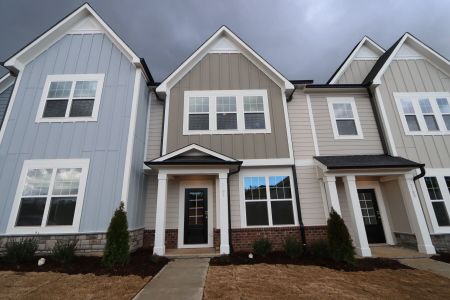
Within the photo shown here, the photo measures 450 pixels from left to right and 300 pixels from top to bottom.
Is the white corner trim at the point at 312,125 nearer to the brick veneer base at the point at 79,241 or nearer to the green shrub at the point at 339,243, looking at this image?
the green shrub at the point at 339,243

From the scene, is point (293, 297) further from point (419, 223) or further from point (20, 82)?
point (20, 82)

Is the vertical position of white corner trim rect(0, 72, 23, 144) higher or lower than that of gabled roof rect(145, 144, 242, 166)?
higher

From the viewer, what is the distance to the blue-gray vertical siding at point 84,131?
290 inches

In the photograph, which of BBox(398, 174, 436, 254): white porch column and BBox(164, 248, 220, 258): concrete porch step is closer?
BBox(164, 248, 220, 258): concrete porch step

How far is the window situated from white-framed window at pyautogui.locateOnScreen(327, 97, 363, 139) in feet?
11.2

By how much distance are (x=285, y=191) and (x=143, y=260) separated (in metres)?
5.66

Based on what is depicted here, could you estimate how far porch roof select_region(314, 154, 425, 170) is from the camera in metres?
7.80

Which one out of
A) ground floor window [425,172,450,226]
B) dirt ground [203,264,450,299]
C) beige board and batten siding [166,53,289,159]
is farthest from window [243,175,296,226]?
ground floor window [425,172,450,226]

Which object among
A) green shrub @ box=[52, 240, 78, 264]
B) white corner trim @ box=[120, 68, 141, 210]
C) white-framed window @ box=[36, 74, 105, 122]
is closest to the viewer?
green shrub @ box=[52, 240, 78, 264]

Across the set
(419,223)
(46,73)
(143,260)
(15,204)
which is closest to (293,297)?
(143,260)

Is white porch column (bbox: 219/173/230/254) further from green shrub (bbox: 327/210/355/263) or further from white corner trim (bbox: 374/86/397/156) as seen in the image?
white corner trim (bbox: 374/86/397/156)

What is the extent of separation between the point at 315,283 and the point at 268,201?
3799mm

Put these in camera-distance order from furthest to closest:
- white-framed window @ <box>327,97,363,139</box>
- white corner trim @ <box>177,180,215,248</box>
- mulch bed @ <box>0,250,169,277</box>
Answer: white-framed window @ <box>327,97,363,139</box> < white corner trim @ <box>177,180,215,248</box> < mulch bed @ <box>0,250,169,277</box>

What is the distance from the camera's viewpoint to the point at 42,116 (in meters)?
8.27
